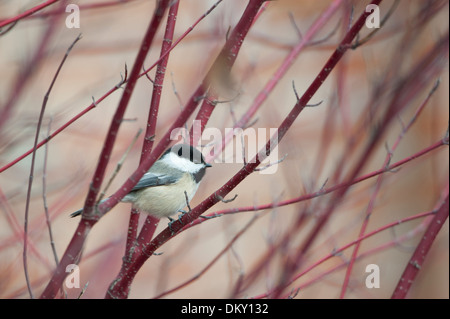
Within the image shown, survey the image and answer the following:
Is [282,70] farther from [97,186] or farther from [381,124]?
[97,186]

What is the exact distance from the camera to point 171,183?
214 centimetres

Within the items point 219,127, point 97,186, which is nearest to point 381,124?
point 97,186

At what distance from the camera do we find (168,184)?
2.13 metres

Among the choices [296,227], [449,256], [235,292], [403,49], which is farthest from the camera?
[449,256]

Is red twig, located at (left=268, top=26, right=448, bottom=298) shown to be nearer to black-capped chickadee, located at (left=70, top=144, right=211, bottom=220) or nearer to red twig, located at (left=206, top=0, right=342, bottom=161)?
red twig, located at (left=206, top=0, right=342, bottom=161)

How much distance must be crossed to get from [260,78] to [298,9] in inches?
20.2

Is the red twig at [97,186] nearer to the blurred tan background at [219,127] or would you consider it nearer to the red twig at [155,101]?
the red twig at [155,101]

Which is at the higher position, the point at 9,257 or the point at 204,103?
the point at 204,103

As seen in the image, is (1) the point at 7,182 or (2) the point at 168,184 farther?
(1) the point at 7,182

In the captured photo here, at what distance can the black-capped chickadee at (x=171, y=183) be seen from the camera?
1.97 metres

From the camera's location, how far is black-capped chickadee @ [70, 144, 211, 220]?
1.97m

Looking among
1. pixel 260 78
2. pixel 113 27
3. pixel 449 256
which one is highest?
pixel 113 27

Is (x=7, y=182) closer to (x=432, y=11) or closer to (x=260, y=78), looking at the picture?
(x=260, y=78)
